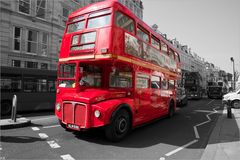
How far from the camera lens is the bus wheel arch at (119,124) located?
5.41 metres

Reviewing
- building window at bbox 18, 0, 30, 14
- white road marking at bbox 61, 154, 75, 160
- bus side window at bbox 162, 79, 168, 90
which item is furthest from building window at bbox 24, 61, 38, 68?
white road marking at bbox 61, 154, 75, 160

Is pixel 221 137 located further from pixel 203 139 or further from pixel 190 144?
pixel 190 144

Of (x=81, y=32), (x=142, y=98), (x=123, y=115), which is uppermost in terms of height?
(x=81, y=32)

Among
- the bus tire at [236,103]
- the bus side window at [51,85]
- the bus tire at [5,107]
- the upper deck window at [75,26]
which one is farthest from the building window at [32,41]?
the bus tire at [236,103]

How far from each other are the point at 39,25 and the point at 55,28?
1879mm

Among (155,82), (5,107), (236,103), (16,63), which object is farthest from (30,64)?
(236,103)

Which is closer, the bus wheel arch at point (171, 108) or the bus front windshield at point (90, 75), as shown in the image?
the bus front windshield at point (90, 75)

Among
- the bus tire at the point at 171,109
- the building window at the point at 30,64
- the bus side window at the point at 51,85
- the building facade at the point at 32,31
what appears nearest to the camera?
the bus tire at the point at 171,109

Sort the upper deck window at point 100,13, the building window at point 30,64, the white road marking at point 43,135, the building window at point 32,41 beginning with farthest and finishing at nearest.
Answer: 1. the building window at point 32,41
2. the building window at point 30,64
3. the white road marking at point 43,135
4. the upper deck window at point 100,13

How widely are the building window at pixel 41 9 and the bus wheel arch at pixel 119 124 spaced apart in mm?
18073

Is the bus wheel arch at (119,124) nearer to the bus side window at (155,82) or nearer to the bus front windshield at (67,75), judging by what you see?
the bus front windshield at (67,75)

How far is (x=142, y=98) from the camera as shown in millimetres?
7082

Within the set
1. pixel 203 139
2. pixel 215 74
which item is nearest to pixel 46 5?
pixel 203 139

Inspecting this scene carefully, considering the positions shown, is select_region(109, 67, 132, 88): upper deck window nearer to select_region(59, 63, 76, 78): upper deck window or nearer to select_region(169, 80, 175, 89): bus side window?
select_region(59, 63, 76, 78): upper deck window
